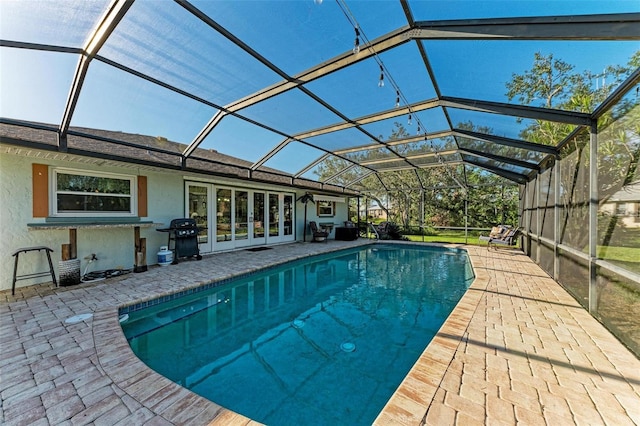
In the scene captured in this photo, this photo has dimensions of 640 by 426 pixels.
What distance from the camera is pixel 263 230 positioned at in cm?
1054

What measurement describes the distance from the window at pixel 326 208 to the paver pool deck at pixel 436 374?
1003 centimetres

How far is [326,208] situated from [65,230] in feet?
34.7

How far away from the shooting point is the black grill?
6820 millimetres

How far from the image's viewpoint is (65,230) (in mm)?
5398

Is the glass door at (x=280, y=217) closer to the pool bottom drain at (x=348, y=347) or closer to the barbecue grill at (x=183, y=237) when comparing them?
the barbecue grill at (x=183, y=237)

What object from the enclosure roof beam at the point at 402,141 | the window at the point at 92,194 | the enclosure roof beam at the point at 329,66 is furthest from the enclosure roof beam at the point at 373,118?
the window at the point at 92,194

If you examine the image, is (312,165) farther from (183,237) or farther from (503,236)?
(503,236)

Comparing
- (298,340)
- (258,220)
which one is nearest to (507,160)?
(298,340)

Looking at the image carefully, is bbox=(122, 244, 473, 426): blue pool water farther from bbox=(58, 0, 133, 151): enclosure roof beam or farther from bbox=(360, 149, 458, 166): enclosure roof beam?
bbox=(360, 149, 458, 166): enclosure roof beam

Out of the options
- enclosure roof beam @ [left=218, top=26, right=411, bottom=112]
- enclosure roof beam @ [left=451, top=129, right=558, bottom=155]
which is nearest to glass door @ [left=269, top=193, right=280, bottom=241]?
enclosure roof beam @ [left=218, top=26, right=411, bottom=112]

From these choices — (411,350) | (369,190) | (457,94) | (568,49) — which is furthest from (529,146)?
(369,190)

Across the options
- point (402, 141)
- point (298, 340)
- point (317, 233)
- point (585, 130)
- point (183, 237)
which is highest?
point (402, 141)

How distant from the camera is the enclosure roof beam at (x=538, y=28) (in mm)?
2297

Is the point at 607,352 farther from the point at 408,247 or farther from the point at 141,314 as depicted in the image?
the point at 408,247
